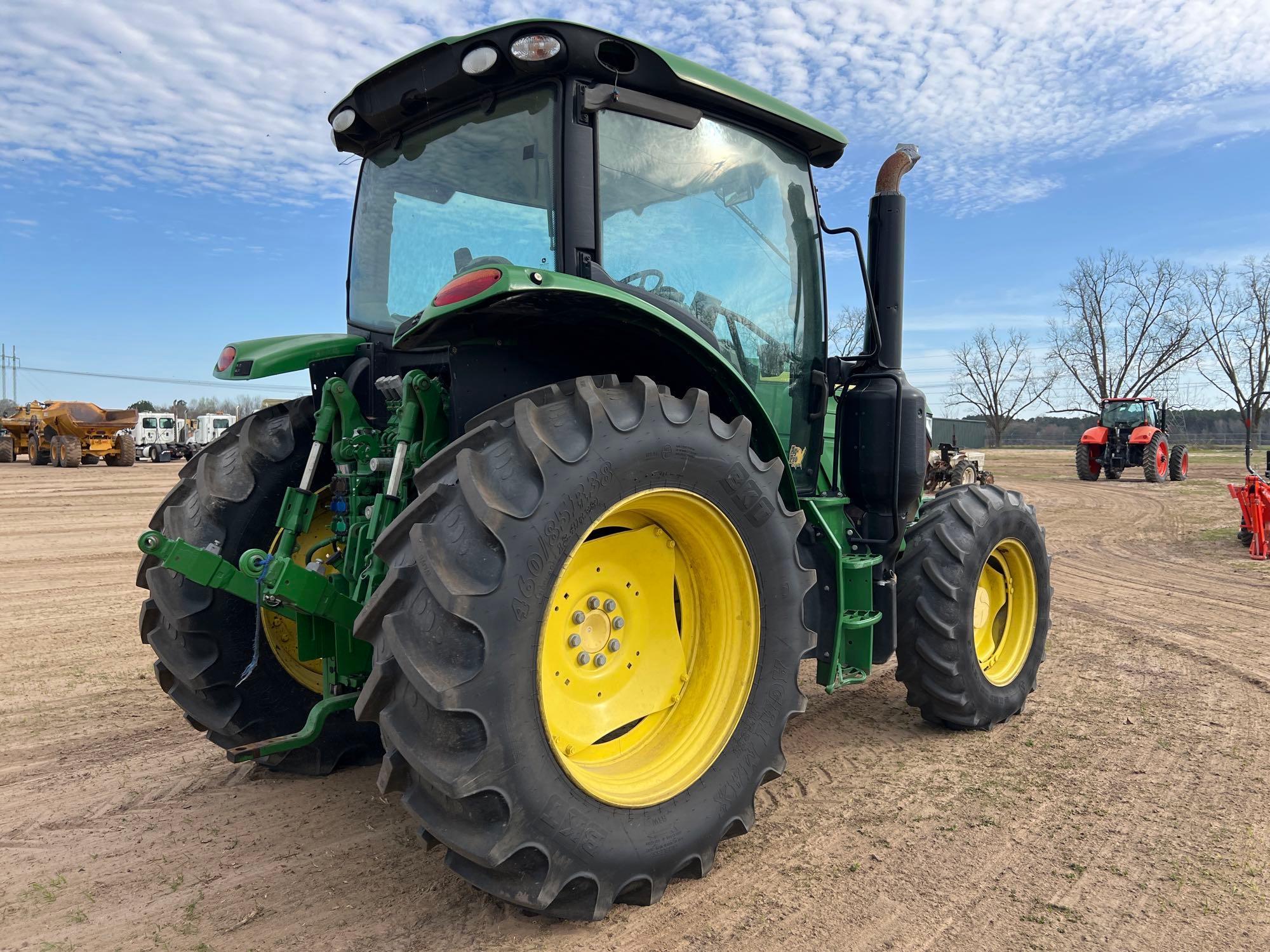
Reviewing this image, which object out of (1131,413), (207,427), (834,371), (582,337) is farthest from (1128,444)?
(207,427)

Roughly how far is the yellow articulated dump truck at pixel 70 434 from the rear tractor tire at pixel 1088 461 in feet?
92.9

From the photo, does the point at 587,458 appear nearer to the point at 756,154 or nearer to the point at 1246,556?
the point at 756,154

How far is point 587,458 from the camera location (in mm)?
2297

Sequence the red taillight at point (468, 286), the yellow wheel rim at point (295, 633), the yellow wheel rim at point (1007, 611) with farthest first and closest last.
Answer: the yellow wheel rim at point (1007, 611)
the yellow wheel rim at point (295, 633)
the red taillight at point (468, 286)

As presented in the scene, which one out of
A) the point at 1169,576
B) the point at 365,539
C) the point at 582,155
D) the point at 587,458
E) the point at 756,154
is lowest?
the point at 1169,576

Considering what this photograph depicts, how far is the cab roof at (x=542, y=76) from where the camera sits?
2.64m

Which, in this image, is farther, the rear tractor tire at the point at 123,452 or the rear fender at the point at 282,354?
the rear tractor tire at the point at 123,452

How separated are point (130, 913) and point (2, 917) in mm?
358

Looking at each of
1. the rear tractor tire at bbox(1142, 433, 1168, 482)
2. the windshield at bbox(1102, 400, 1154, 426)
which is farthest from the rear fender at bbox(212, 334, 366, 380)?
the windshield at bbox(1102, 400, 1154, 426)

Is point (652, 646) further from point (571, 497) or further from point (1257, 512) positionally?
point (1257, 512)

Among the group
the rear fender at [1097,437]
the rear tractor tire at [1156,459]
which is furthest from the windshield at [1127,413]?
the rear tractor tire at [1156,459]

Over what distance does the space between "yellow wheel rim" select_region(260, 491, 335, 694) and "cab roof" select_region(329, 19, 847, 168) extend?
1.48 meters

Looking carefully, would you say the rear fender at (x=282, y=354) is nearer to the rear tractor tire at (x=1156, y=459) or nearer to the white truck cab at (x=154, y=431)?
the rear tractor tire at (x=1156, y=459)

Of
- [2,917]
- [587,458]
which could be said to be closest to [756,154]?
[587,458]
